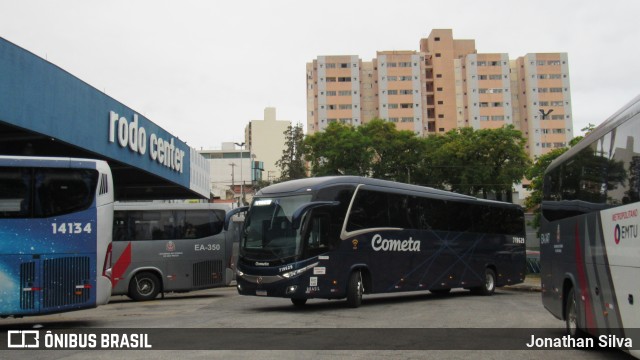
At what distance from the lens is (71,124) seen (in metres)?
19.2

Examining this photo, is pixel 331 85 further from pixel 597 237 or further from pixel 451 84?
pixel 597 237

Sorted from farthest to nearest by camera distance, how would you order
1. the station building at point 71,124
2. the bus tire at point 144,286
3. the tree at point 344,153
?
the tree at point 344,153 → the bus tire at point 144,286 → the station building at point 71,124

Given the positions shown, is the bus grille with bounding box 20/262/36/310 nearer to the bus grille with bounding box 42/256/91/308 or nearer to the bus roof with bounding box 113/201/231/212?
the bus grille with bounding box 42/256/91/308

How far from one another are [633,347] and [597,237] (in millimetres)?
1637

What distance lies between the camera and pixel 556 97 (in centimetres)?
10594

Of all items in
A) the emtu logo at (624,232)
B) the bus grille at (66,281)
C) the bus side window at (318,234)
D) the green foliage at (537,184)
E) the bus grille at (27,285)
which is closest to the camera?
the emtu logo at (624,232)

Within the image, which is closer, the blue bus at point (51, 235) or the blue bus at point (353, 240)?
the blue bus at point (51, 235)

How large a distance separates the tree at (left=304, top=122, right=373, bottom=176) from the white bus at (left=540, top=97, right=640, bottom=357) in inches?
1667

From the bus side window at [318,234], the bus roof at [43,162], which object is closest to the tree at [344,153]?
the bus side window at [318,234]

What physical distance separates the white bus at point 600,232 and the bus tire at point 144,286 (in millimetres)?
13324

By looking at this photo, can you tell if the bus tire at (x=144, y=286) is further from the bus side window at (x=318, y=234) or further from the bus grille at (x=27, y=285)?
the bus grille at (x=27, y=285)

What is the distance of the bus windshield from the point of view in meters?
14.5

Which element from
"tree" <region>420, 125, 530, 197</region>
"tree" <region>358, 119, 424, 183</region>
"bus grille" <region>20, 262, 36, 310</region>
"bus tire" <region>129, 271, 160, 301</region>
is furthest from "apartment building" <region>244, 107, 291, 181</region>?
"bus grille" <region>20, 262, 36, 310</region>

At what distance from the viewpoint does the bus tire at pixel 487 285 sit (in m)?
21.8
